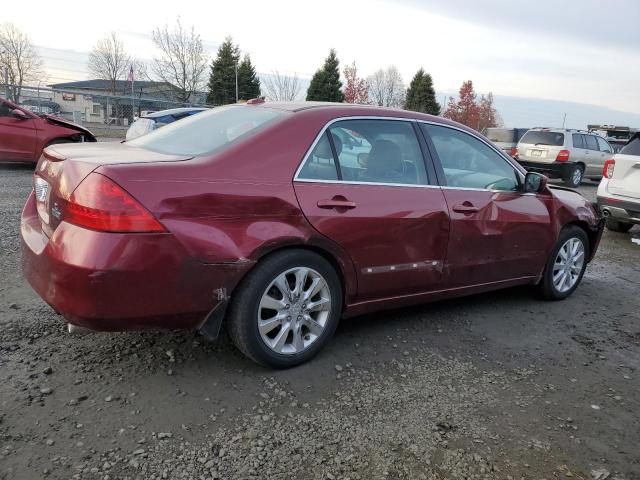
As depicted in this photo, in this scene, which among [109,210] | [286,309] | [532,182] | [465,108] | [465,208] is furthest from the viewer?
[465,108]

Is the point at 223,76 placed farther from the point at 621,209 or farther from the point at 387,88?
the point at 621,209

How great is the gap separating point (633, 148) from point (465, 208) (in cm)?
559

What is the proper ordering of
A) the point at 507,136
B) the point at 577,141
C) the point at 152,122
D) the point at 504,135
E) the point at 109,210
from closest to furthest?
the point at 109,210
the point at 152,122
the point at 577,141
the point at 507,136
the point at 504,135

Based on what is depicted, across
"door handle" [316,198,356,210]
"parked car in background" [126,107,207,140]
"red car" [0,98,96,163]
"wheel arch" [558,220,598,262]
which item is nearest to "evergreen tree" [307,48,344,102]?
"parked car in background" [126,107,207,140]

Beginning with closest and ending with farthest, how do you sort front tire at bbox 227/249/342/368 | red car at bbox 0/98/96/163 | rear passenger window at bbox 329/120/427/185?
front tire at bbox 227/249/342/368
rear passenger window at bbox 329/120/427/185
red car at bbox 0/98/96/163

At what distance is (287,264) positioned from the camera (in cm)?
299

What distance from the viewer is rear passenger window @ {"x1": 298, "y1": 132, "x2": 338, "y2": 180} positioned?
3121 mm

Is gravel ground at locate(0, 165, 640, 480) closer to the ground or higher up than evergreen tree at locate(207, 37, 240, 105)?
closer to the ground

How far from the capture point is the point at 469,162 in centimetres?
410

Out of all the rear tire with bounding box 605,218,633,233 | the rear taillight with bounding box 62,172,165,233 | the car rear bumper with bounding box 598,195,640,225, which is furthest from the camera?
the rear tire with bounding box 605,218,633,233

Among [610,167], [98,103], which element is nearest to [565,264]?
[610,167]

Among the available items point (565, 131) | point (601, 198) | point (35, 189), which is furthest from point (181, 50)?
point (35, 189)

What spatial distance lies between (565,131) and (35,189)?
15.7m

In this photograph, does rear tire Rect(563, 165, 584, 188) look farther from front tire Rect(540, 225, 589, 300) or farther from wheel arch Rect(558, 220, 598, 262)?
front tire Rect(540, 225, 589, 300)
